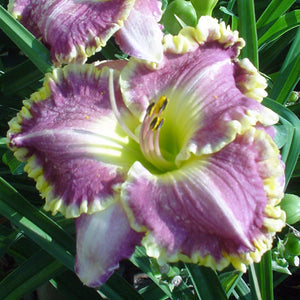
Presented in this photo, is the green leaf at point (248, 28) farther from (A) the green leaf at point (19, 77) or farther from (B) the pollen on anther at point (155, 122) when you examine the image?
(A) the green leaf at point (19, 77)

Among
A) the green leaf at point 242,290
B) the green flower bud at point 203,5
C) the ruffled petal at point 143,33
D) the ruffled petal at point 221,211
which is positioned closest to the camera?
the ruffled petal at point 221,211

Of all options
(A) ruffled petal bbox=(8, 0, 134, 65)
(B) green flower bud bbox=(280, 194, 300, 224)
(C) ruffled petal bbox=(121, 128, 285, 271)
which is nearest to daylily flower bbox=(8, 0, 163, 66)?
(A) ruffled petal bbox=(8, 0, 134, 65)

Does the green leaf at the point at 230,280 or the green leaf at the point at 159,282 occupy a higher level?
the green leaf at the point at 159,282

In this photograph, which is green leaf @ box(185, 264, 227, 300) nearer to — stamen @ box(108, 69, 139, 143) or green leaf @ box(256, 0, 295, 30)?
stamen @ box(108, 69, 139, 143)

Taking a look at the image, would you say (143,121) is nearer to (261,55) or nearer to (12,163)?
(12,163)

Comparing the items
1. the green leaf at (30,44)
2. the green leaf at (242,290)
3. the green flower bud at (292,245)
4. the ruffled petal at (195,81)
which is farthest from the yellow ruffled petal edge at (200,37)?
the green leaf at (242,290)

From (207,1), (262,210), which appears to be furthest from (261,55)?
(262,210)
